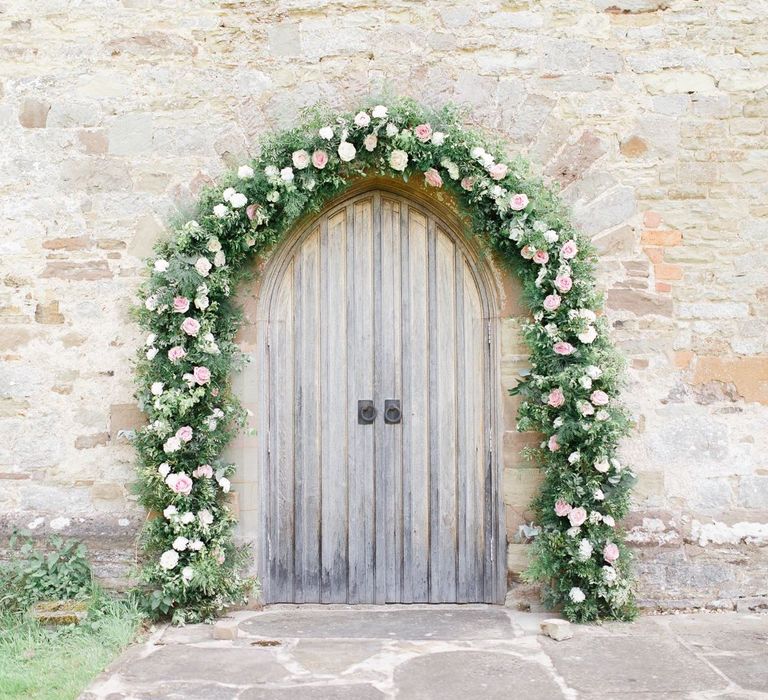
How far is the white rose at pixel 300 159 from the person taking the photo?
4.55 m

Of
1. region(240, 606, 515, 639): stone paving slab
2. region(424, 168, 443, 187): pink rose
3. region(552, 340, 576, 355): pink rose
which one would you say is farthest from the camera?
region(424, 168, 443, 187): pink rose

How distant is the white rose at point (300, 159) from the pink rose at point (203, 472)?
1.75 m

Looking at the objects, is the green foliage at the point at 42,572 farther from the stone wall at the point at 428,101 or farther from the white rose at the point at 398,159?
the white rose at the point at 398,159

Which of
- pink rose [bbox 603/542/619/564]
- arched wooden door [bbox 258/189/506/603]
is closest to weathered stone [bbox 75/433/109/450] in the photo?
arched wooden door [bbox 258/189/506/603]

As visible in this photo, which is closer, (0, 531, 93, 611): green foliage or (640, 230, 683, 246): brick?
(0, 531, 93, 611): green foliage

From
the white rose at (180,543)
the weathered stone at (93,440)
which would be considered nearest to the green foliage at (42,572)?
the weathered stone at (93,440)

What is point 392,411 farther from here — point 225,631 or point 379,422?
point 225,631

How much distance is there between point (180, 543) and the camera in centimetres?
438

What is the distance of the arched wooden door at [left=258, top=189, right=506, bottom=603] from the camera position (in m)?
4.82

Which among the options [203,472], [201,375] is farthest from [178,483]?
[201,375]

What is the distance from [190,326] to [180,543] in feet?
3.86

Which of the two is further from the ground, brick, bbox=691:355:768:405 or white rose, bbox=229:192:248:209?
white rose, bbox=229:192:248:209

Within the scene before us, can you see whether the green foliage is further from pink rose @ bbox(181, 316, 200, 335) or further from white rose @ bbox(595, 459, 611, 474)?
white rose @ bbox(595, 459, 611, 474)

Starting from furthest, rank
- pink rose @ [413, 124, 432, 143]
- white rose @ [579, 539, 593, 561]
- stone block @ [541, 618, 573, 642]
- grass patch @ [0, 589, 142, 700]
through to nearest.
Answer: pink rose @ [413, 124, 432, 143], white rose @ [579, 539, 593, 561], stone block @ [541, 618, 573, 642], grass patch @ [0, 589, 142, 700]
